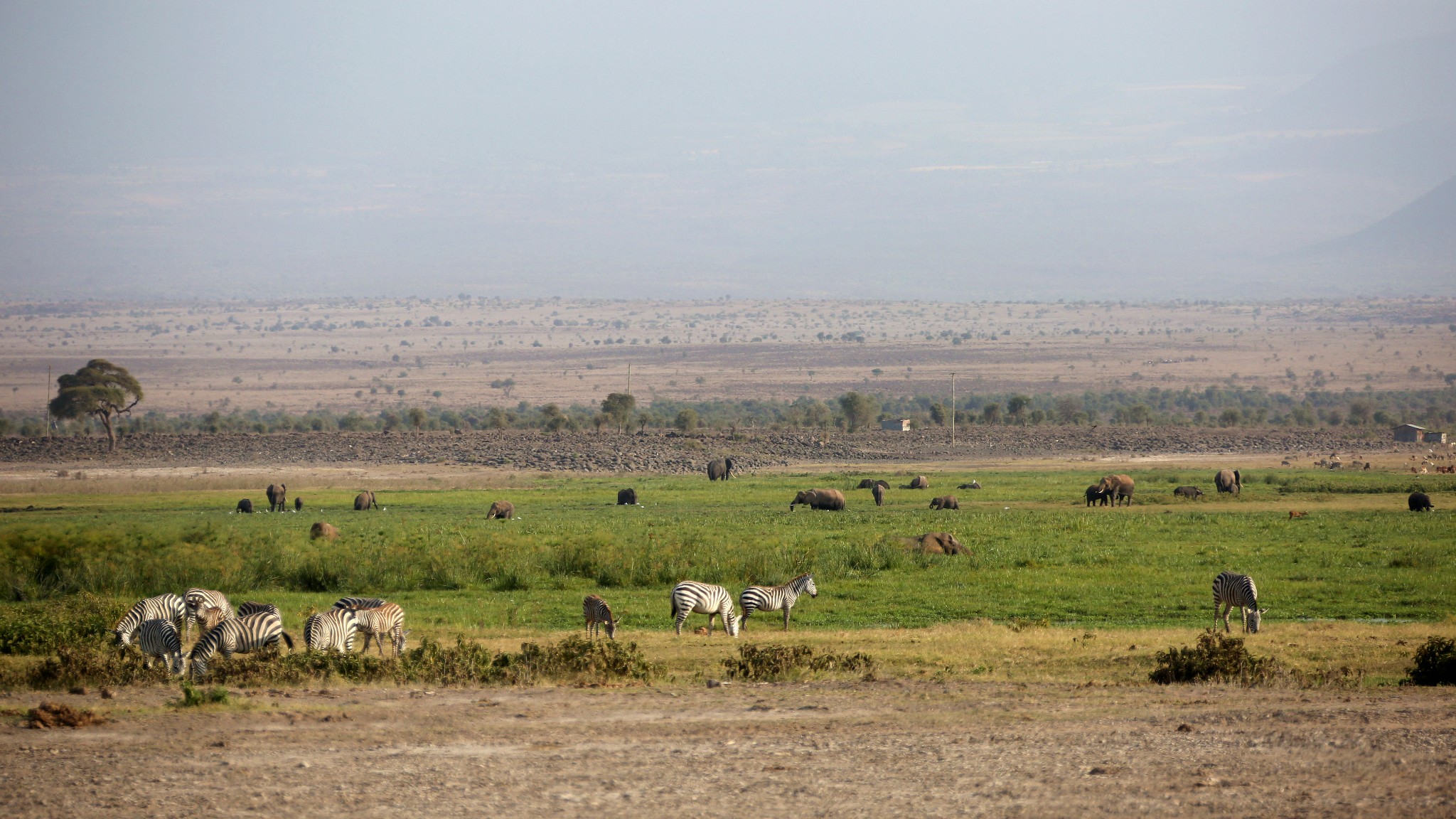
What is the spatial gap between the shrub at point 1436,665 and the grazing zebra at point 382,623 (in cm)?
1229

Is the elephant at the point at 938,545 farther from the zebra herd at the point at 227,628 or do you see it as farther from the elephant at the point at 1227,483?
the elephant at the point at 1227,483

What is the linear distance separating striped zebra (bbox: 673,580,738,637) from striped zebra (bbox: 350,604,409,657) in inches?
161

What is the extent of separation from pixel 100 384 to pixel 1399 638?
73.3m

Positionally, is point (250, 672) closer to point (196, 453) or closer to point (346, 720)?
point (346, 720)

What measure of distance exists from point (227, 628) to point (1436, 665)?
554 inches

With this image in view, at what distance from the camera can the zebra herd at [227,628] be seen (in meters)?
15.3

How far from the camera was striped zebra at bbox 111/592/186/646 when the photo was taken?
1667 centimetres

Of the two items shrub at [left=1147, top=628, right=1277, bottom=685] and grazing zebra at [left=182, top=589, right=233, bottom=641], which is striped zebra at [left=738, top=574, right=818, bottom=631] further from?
grazing zebra at [left=182, top=589, right=233, bottom=641]

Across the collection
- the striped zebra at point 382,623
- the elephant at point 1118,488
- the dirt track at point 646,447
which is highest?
the striped zebra at point 382,623

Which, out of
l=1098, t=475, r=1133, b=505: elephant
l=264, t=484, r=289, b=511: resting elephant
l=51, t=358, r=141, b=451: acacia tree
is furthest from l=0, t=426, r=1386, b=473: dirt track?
l=1098, t=475, r=1133, b=505: elephant

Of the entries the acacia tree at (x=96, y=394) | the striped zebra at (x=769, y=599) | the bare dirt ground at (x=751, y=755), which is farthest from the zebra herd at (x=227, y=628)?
the acacia tree at (x=96, y=394)

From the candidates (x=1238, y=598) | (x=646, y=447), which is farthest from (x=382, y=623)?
(x=646, y=447)

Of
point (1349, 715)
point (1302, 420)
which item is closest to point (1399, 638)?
point (1349, 715)

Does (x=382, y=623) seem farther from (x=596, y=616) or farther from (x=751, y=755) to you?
(x=751, y=755)
